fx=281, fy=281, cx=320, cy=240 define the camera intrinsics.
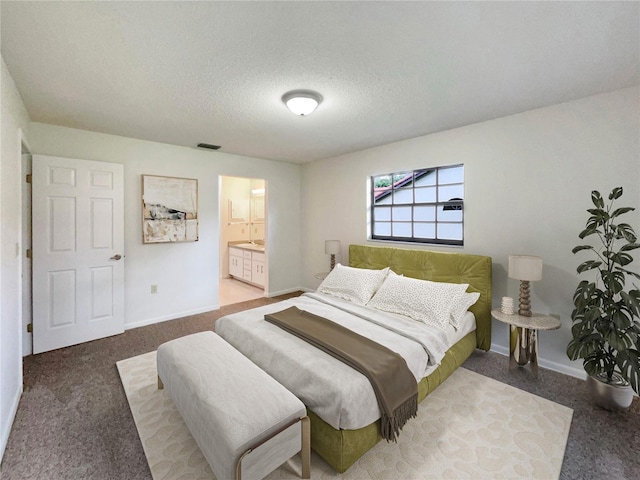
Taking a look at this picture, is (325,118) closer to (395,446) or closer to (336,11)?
(336,11)

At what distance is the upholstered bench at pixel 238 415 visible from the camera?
1332 millimetres

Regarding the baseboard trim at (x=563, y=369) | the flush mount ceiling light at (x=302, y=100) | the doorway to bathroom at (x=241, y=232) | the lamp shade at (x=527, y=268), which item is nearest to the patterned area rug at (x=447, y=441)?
the baseboard trim at (x=563, y=369)

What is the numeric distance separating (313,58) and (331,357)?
2.00 m

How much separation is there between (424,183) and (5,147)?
396cm

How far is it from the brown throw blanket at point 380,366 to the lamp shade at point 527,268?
143 centimetres

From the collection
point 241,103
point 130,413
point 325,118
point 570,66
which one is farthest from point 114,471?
point 570,66

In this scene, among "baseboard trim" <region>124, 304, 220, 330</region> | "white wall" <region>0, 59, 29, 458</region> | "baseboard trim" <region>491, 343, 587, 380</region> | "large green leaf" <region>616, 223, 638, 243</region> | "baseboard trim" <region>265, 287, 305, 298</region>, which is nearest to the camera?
"white wall" <region>0, 59, 29, 458</region>

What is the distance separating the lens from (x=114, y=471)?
5.23 ft

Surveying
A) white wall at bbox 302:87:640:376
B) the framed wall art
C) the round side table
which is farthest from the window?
the framed wall art

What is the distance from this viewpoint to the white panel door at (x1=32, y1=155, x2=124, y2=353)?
299 cm

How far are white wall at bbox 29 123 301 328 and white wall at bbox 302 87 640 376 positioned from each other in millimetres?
2885

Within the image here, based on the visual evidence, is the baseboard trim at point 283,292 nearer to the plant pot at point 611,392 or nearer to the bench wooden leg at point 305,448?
the bench wooden leg at point 305,448

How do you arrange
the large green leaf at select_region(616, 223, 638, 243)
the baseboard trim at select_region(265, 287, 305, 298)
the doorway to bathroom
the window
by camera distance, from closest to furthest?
the large green leaf at select_region(616, 223, 638, 243) < the window < the baseboard trim at select_region(265, 287, 305, 298) < the doorway to bathroom

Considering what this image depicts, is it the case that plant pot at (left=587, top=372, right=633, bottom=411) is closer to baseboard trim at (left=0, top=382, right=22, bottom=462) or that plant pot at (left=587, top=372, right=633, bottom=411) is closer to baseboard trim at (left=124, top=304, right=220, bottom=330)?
baseboard trim at (left=0, top=382, right=22, bottom=462)
